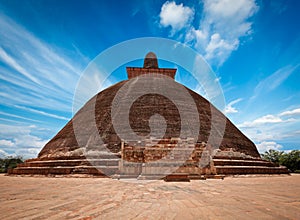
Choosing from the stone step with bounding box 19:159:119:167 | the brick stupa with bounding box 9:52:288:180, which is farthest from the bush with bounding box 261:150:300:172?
the stone step with bounding box 19:159:119:167

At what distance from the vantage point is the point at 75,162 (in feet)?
41.3

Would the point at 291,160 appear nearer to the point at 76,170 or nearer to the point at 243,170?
the point at 243,170

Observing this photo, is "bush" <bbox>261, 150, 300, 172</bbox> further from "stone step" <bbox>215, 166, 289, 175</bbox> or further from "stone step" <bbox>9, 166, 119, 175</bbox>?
"stone step" <bbox>9, 166, 119, 175</bbox>

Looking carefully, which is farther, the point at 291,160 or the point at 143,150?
the point at 291,160

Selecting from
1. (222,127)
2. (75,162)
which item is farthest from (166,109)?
(75,162)

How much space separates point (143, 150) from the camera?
405 inches

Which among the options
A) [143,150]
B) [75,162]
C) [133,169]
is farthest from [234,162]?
[75,162]

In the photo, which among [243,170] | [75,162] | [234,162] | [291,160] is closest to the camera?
[243,170]

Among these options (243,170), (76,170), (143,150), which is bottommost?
(243,170)

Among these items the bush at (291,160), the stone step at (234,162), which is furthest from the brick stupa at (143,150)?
the bush at (291,160)

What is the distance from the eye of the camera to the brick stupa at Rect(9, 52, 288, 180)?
33.0 ft

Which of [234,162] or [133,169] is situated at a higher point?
[234,162]

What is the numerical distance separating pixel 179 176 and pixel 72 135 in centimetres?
1229

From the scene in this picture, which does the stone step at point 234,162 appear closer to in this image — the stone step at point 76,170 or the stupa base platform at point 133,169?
the stupa base platform at point 133,169
